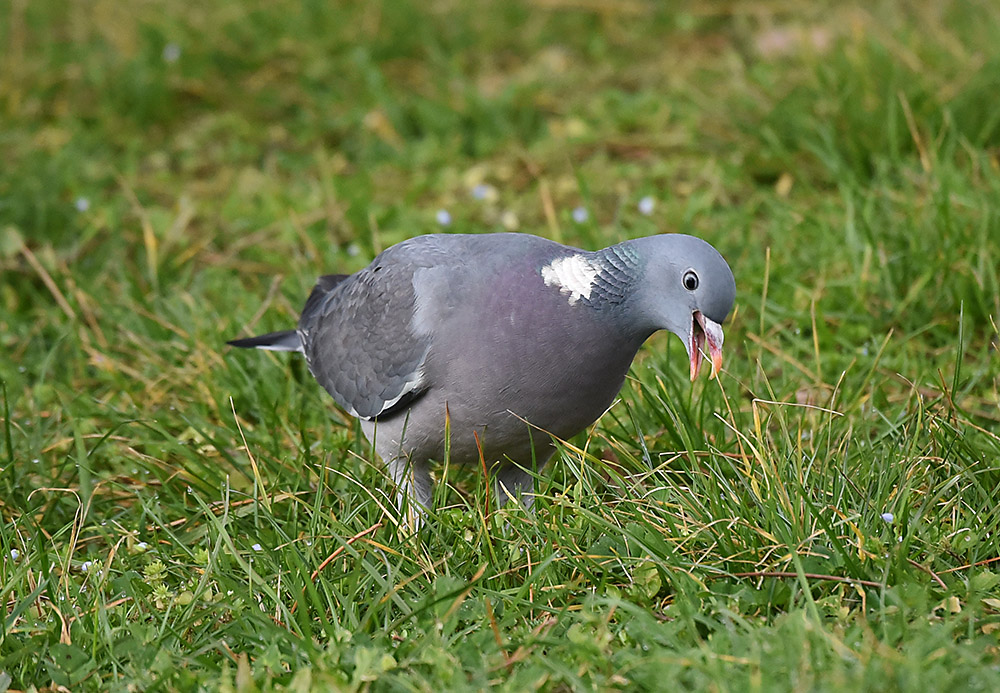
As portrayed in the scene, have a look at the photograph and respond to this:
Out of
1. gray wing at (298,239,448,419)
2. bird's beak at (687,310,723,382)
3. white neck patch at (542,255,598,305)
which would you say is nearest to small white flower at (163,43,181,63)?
gray wing at (298,239,448,419)

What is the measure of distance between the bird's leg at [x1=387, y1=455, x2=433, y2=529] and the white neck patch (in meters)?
0.64

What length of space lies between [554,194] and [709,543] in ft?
9.76

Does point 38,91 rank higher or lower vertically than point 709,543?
higher

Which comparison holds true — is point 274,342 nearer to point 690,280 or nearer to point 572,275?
point 572,275

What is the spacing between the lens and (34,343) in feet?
14.6

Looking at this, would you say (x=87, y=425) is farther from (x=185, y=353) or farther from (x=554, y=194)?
(x=554, y=194)

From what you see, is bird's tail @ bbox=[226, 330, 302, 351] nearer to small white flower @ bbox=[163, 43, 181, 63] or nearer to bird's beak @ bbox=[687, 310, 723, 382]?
bird's beak @ bbox=[687, 310, 723, 382]

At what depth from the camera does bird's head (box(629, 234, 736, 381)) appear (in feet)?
8.91

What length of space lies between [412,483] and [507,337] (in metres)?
0.66

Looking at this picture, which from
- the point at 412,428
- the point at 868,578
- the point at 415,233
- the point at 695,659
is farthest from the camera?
the point at 415,233

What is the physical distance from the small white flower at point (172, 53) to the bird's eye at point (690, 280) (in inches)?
184

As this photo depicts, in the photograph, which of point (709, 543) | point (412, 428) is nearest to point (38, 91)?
point (412, 428)

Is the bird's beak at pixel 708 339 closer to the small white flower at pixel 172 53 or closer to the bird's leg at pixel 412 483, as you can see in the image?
the bird's leg at pixel 412 483

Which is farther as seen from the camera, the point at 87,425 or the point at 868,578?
the point at 87,425
